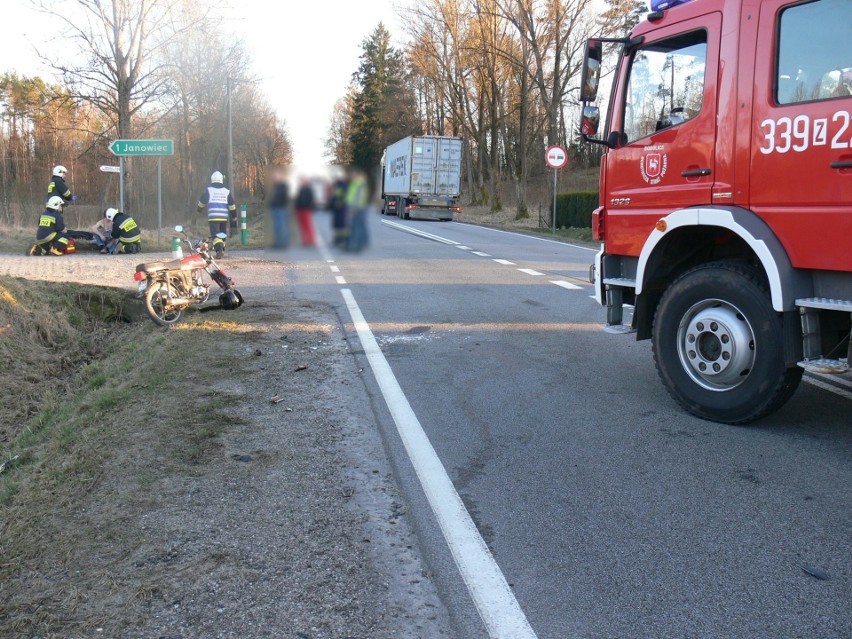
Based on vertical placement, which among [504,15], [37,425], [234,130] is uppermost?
[504,15]

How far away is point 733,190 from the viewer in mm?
5562

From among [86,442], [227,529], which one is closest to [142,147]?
[227,529]

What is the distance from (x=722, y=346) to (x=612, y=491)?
73.7 inches

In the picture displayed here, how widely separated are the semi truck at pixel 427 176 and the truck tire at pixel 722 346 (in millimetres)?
3202

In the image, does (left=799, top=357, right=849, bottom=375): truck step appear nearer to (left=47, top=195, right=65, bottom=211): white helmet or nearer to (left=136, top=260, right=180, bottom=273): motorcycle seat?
(left=47, top=195, right=65, bottom=211): white helmet

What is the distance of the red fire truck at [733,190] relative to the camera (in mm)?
5012

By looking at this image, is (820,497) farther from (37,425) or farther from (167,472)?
(37,425)

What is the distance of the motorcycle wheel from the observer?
9820 mm

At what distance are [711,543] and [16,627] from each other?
312cm

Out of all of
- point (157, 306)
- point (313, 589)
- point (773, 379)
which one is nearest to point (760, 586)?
point (313, 589)

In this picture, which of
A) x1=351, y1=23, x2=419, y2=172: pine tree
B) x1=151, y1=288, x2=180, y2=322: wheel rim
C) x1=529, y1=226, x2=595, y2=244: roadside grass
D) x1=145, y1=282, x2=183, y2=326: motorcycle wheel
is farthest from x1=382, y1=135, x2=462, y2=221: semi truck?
x1=529, y1=226, x2=595, y2=244: roadside grass

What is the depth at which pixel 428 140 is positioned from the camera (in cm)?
277

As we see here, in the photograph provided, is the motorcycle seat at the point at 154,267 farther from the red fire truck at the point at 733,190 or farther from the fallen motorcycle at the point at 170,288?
the red fire truck at the point at 733,190

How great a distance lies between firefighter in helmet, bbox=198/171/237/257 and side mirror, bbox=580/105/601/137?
4498 millimetres
